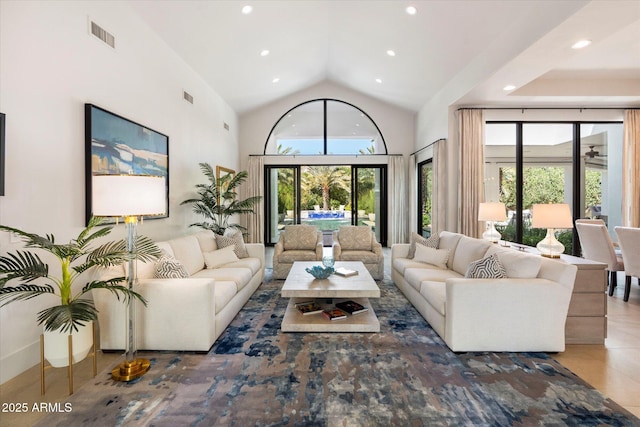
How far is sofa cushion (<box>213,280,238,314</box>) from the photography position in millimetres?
2898

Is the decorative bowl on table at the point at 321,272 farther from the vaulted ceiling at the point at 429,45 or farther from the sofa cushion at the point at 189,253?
the vaulted ceiling at the point at 429,45

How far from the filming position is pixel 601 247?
4.28 meters

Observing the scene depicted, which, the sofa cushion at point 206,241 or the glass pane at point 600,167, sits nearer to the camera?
the sofa cushion at point 206,241

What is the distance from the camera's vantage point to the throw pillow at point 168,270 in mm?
2861

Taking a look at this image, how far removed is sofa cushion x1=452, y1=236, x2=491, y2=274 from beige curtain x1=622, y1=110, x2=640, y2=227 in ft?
12.5

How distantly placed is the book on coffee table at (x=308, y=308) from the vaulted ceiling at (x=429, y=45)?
11.7 ft

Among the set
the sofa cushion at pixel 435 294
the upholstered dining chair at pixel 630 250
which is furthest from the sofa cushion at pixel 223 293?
the upholstered dining chair at pixel 630 250

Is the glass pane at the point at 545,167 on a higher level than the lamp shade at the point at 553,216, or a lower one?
higher

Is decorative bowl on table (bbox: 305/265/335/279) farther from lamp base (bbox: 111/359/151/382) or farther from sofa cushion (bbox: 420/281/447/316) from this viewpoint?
lamp base (bbox: 111/359/151/382)

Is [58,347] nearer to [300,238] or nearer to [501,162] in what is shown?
[300,238]

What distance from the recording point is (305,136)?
8086mm

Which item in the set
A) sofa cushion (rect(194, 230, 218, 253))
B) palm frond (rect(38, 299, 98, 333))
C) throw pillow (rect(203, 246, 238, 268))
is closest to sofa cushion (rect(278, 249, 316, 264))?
throw pillow (rect(203, 246, 238, 268))

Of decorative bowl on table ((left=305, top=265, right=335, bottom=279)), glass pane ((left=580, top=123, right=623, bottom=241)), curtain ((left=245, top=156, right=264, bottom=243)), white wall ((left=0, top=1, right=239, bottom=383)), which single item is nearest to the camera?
white wall ((left=0, top=1, right=239, bottom=383))

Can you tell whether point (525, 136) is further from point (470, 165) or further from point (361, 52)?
point (361, 52)
